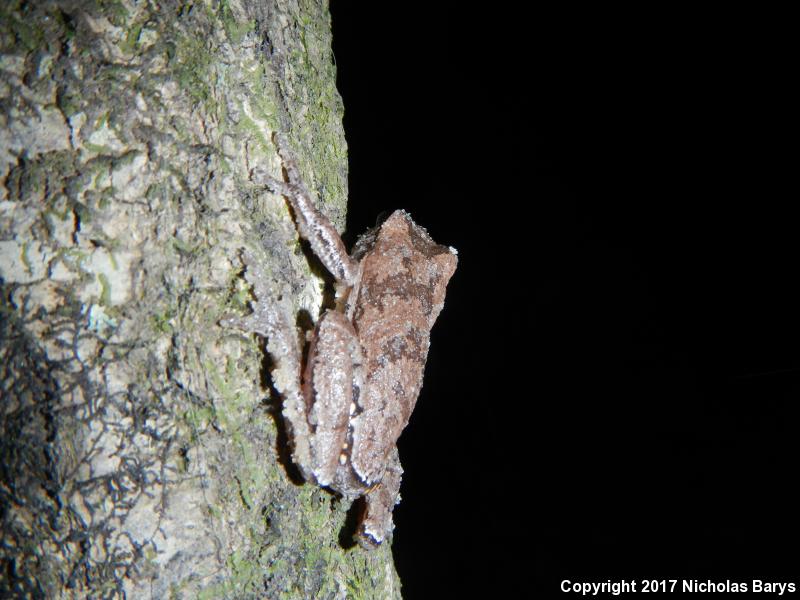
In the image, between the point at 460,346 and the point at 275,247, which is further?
the point at 460,346

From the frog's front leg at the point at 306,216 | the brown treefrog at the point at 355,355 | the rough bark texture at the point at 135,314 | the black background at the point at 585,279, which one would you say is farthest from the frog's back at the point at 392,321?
the black background at the point at 585,279

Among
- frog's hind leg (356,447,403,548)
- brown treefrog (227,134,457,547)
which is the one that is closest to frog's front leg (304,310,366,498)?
brown treefrog (227,134,457,547)

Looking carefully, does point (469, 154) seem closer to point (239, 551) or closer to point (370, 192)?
point (370, 192)

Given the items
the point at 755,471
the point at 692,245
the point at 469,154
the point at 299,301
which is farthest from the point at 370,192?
the point at 755,471

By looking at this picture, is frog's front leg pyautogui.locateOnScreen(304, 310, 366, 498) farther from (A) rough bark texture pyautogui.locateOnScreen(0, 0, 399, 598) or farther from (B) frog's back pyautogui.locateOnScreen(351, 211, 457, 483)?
(A) rough bark texture pyautogui.locateOnScreen(0, 0, 399, 598)

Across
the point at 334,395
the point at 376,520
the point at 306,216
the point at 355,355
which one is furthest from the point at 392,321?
the point at 376,520

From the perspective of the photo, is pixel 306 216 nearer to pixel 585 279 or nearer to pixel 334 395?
pixel 334 395

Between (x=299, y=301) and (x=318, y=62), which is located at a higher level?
(x=318, y=62)
